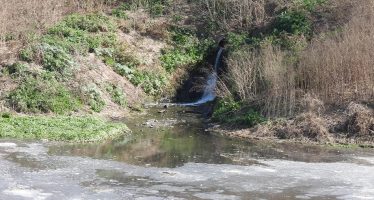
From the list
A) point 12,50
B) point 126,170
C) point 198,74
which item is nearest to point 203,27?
point 198,74

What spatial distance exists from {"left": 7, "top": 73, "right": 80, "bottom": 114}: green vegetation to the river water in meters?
3.68

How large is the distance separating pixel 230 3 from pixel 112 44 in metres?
6.82

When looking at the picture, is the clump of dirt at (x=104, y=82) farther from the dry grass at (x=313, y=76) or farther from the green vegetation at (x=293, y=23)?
the green vegetation at (x=293, y=23)

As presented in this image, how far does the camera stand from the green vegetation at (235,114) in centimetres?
2336

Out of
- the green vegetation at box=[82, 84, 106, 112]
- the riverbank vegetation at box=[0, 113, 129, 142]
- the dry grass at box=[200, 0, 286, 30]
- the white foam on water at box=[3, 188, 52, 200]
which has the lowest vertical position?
the white foam on water at box=[3, 188, 52, 200]

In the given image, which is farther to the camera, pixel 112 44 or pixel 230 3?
pixel 230 3

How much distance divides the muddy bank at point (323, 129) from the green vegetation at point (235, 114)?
1.49 ft

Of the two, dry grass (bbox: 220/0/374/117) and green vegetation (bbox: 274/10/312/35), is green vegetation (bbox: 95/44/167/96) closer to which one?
dry grass (bbox: 220/0/374/117)

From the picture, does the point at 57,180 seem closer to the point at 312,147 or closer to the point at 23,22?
the point at 312,147

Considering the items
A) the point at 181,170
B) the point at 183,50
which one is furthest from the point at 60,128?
the point at 183,50

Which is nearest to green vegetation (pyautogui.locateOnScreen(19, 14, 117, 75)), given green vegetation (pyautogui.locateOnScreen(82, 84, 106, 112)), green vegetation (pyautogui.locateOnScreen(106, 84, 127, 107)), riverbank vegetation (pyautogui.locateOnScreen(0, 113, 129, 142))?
green vegetation (pyautogui.locateOnScreen(82, 84, 106, 112))

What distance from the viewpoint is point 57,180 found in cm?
1517

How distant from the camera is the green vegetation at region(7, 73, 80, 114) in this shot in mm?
23453

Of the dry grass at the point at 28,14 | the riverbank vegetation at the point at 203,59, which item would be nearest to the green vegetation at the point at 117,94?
the riverbank vegetation at the point at 203,59
